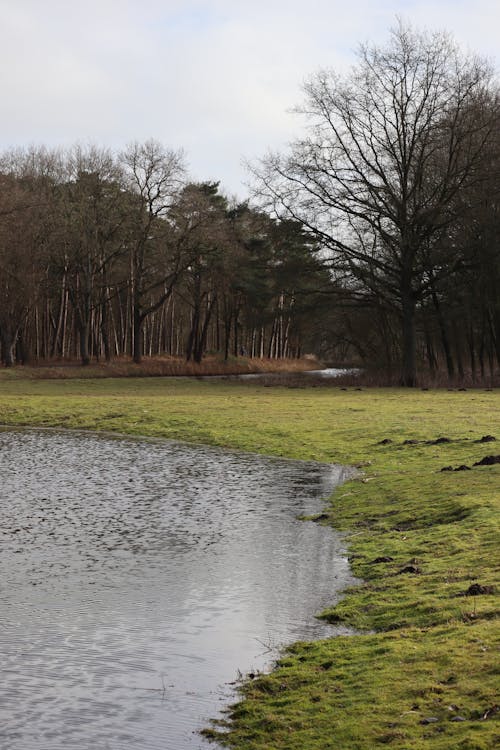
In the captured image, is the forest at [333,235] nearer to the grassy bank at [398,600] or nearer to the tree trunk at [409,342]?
the tree trunk at [409,342]

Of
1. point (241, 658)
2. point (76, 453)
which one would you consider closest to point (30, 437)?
point (76, 453)

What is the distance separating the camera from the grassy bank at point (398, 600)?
6.09 meters

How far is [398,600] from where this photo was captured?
930cm

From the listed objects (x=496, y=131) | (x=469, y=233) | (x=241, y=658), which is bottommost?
(x=241, y=658)

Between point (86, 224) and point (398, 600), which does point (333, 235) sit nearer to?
point (86, 224)

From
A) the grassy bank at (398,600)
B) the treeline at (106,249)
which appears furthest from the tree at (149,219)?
the grassy bank at (398,600)

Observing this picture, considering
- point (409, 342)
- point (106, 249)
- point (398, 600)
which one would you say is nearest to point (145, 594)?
point (398, 600)

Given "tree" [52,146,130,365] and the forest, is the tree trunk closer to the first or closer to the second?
the forest

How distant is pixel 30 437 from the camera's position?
27.0 meters

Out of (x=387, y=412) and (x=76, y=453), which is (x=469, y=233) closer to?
(x=387, y=412)

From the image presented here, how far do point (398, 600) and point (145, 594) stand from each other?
8.93ft

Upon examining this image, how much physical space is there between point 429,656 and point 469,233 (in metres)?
44.4

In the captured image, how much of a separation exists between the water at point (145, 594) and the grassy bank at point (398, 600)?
0.48 m

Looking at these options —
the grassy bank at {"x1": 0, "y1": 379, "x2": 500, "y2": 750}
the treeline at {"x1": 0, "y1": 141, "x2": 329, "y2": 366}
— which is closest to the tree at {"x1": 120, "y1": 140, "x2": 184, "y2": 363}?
the treeline at {"x1": 0, "y1": 141, "x2": 329, "y2": 366}
